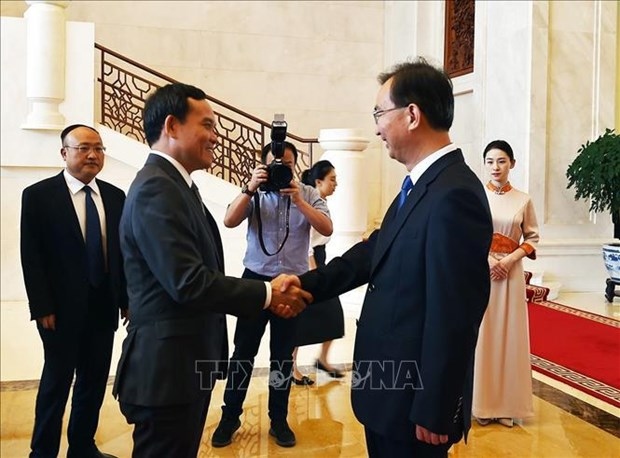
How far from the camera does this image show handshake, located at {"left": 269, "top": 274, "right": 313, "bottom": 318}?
2.23 m

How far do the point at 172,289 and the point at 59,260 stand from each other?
139 cm

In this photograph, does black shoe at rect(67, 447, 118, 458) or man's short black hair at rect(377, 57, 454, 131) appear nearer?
man's short black hair at rect(377, 57, 454, 131)

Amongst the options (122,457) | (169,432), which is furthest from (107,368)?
(169,432)

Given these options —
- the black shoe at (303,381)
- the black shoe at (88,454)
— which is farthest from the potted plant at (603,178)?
the black shoe at (88,454)

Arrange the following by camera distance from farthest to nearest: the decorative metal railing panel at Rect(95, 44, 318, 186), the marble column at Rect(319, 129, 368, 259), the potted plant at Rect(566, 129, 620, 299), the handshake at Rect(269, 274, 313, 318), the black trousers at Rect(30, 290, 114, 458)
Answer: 1. the decorative metal railing panel at Rect(95, 44, 318, 186)
2. the marble column at Rect(319, 129, 368, 259)
3. the potted plant at Rect(566, 129, 620, 299)
4. the black trousers at Rect(30, 290, 114, 458)
5. the handshake at Rect(269, 274, 313, 318)

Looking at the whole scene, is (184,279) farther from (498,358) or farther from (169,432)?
(498,358)

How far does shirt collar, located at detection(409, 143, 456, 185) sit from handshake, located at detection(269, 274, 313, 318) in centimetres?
63

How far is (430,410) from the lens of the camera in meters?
1.74

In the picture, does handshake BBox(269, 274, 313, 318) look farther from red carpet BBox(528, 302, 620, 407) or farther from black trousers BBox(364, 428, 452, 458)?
red carpet BBox(528, 302, 620, 407)

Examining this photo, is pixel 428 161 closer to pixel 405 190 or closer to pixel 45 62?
pixel 405 190

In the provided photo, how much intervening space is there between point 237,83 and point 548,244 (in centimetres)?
560

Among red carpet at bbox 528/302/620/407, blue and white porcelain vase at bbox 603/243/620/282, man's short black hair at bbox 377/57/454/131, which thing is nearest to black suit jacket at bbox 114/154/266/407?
man's short black hair at bbox 377/57/454/131

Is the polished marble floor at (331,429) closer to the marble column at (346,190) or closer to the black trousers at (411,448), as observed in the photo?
the black trousers at (411,448)

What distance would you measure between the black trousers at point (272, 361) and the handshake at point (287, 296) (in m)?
1.11
